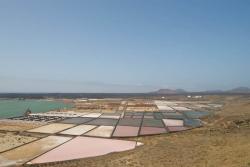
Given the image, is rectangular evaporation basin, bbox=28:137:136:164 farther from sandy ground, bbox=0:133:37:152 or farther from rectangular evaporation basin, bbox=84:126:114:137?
sandy ground, bbox=0:133:37:152

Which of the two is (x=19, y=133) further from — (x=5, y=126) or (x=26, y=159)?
(x=26, y=159)

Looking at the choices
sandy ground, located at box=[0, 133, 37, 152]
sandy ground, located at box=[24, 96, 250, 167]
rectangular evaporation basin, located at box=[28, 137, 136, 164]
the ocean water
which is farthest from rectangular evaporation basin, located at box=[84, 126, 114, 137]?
the ocean water

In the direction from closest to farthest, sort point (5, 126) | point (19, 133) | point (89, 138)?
point (89, 138)
point (19, 133)
point (5, 126)

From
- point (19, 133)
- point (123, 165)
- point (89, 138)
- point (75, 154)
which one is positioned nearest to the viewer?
point (123, 165)

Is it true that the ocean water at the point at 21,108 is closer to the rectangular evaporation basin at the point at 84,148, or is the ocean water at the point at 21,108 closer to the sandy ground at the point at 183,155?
the rectangular evaporation basin at the point at 84,148

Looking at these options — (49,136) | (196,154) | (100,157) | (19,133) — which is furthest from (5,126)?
(196,154)

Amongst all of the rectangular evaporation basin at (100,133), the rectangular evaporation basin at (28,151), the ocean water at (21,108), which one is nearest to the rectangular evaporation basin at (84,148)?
the rectangular evaporation basin at (28,151)
